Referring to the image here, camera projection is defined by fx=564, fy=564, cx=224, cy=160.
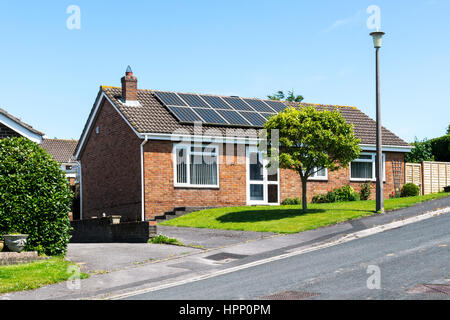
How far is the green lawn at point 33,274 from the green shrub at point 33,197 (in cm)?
90

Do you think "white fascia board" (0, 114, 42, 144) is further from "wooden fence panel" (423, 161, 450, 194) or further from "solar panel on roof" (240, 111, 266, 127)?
"wooden fence panel" (423, 161, 450, 194)

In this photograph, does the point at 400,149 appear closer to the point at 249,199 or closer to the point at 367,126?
the point at 367,126

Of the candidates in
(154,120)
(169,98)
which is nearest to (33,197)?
(154,120)

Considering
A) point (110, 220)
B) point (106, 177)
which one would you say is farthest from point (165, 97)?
point (110, 220)

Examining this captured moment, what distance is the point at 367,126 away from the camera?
32375mm

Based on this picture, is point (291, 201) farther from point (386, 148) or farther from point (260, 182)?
point (386, 148)

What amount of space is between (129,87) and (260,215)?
10.1m

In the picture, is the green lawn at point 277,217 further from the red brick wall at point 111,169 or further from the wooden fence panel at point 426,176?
the wooden fence panel at point 426,176

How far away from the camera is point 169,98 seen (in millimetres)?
28859

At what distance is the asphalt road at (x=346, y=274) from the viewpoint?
9.48 metres

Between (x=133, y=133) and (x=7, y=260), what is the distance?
40.8 feet

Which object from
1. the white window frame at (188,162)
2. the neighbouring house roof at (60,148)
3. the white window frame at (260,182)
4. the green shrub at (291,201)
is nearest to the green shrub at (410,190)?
the green shrub at (291,201)

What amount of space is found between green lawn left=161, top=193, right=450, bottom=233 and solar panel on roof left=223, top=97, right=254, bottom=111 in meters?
7.14
